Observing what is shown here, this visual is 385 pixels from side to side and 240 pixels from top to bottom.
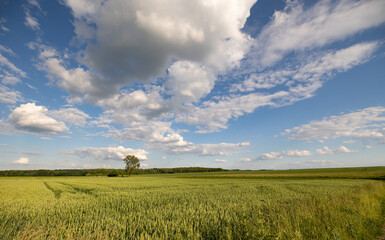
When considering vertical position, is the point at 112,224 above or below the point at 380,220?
above

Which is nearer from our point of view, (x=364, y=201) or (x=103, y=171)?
(x=364, y=201)

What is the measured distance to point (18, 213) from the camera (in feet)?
32.3

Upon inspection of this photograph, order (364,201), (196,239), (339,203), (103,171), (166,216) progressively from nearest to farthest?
(196,239) → (166,216) → (339,203) → (364,201) → (103,171)

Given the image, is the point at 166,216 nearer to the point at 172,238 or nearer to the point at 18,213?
the point at 172,238

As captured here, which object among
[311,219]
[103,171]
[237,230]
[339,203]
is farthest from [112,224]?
[103,171]

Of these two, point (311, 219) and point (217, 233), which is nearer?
point (217, 233)

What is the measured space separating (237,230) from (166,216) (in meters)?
3.20

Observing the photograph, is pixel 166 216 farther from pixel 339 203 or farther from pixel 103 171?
pixel 103 171

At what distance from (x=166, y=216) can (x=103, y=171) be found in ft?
509

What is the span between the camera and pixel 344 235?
7016mm

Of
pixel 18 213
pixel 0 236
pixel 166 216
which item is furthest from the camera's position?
pixel 18 213

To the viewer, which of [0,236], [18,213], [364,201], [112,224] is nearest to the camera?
[0,236]

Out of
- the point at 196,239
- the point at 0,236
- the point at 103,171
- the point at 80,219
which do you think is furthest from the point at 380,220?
the point at 103,171

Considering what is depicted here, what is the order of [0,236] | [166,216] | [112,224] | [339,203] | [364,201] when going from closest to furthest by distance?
[0,236] → [112,224] → [166,216] → [339,203] → [364,201]
